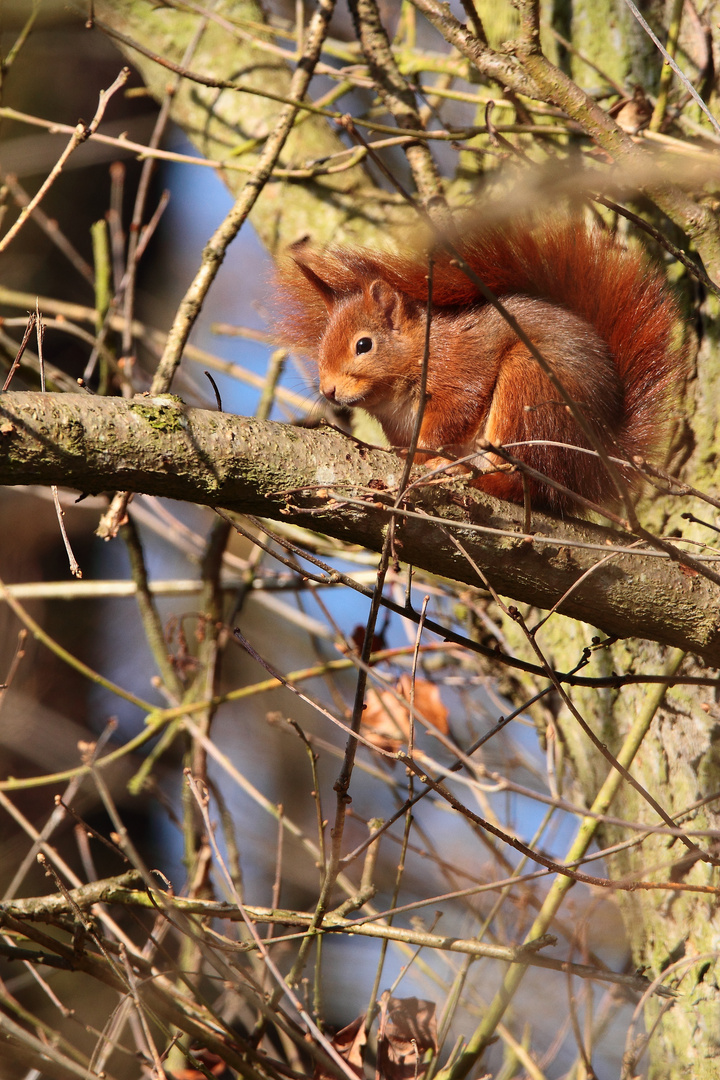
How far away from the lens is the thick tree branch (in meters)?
1.11

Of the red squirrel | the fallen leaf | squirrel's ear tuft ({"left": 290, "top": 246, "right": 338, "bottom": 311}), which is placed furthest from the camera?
squirrel's ear tuft ({"left": 290, "top": 246, "right": 338, "bottom": 311})

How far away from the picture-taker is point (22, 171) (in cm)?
449

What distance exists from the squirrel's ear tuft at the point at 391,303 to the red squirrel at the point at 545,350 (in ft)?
0.06

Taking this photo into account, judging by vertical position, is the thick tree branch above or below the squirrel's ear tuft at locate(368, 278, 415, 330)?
below

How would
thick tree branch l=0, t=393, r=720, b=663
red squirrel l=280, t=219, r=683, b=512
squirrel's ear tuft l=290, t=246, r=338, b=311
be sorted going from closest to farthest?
1. thick tree branch l=0, t=393, r=720, b=663
2. red squirrel l=280, t=219, r=683, b=512
3. squirrel's ear tuft l=290, t=246, r=338, b=311

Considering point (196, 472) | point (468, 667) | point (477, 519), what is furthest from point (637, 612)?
point (468, 667)

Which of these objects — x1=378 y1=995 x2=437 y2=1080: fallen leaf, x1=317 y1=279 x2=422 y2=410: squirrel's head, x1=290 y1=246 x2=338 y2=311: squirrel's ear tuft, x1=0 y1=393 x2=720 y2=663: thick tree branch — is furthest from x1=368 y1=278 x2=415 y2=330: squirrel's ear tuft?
x1=378 y1=995 x2=437 y2=1080: fallen leaf

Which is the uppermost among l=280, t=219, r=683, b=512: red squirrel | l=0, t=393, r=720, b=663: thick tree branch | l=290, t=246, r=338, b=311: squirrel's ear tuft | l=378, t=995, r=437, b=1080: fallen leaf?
l=290, t=246, r=338, b=311: squirrel's ear tuft

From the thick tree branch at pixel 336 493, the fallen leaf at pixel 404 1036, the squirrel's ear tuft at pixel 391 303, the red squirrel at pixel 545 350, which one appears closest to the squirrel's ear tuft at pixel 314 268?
the red squirrel at pixel 545 350

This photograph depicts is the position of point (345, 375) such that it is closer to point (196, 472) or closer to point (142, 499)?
point (196, 472)

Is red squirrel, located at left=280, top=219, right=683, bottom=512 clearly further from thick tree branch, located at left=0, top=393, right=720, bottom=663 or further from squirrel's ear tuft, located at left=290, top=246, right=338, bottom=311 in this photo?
thick tree branch, located at left=0, top=393, right=720, bottom=663

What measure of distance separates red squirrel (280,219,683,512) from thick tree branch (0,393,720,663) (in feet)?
1.03

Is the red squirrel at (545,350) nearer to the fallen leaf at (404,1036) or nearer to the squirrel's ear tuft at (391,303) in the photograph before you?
the squirrel's ear tuft at (391,303)

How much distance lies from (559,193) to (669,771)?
156 centimetres
